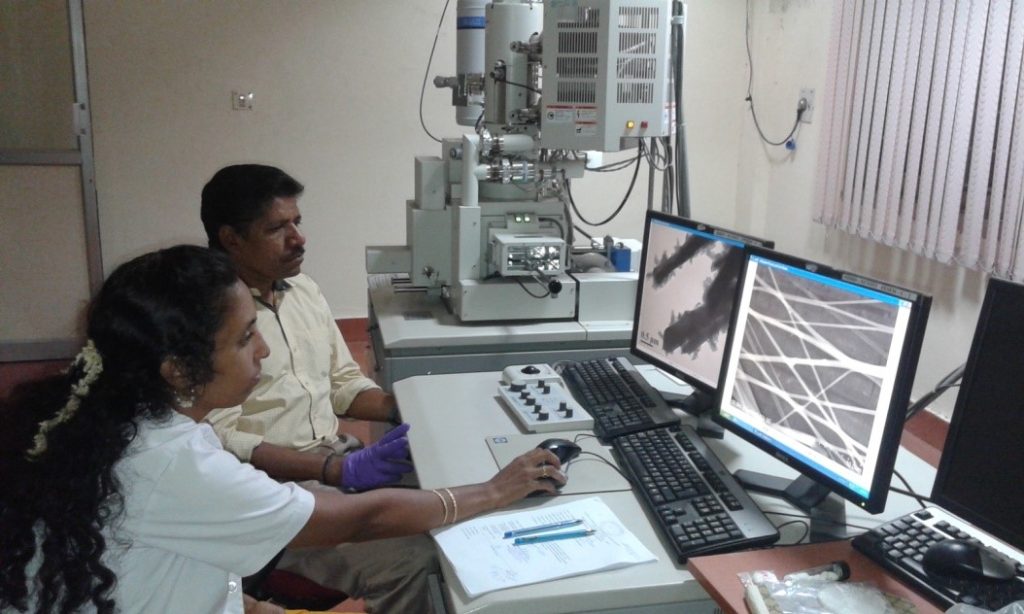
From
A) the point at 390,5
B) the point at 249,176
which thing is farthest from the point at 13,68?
the point at 249,176

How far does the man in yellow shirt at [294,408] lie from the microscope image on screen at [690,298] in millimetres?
600

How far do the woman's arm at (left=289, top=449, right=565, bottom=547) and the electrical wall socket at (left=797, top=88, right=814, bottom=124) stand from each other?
307 cm

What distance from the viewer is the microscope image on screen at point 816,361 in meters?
1.18

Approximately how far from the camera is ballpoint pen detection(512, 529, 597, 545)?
1270 mm

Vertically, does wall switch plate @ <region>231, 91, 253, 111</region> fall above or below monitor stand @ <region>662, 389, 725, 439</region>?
above

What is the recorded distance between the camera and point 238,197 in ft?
6.11

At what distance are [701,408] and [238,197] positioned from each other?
1.13 m

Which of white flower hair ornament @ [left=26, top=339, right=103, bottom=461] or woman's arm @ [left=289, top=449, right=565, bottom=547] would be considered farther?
woman's arm @ [left=289, top=449, right=565, bottom=547]

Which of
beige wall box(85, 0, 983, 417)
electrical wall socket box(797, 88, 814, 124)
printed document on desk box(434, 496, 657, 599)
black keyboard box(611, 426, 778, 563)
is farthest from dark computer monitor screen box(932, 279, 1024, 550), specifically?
electrical wall socket box(797, 88, 814, 124)

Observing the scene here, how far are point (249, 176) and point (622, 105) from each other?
0.98 meters

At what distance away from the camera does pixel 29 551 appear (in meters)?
1.01

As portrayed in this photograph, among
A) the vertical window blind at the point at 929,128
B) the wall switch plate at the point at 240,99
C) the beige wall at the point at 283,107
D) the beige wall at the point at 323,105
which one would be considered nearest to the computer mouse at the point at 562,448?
the vertical window blind at the point at 929,128

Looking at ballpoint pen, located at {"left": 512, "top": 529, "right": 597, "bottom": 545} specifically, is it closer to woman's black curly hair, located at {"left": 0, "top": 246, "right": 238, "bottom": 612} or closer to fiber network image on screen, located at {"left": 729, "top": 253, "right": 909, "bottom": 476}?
fiber network image on screen, located at {"left": 729, "top": 253, "right": 909, "bottom": 476}

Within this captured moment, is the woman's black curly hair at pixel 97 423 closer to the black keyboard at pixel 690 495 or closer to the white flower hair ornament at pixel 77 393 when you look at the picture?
the white flower hair ornament at pixel 77 393
